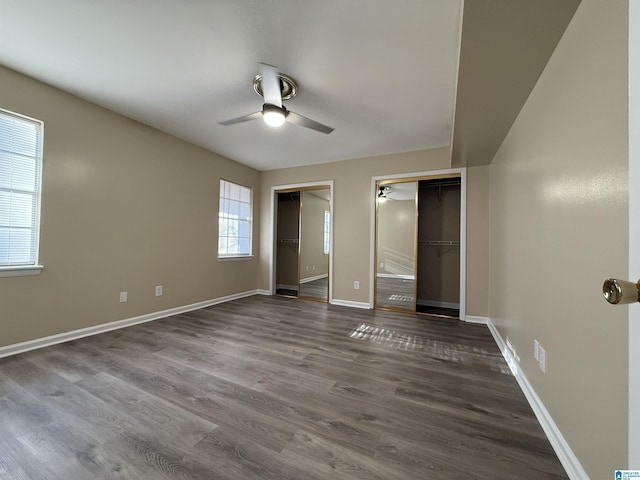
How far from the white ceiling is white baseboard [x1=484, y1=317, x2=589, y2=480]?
228 cm

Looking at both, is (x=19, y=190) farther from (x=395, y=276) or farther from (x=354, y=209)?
(x=395, y=276)

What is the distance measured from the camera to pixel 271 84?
213 cm

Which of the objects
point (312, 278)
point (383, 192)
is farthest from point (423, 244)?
point (312, 278)

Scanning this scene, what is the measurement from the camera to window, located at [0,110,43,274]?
229 centimetres

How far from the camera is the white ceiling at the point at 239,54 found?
1.65 metres

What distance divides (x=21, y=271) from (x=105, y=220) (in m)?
0.83

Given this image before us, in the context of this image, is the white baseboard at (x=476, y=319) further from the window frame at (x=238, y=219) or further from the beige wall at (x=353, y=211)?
the window frame at (x=238, y=219)

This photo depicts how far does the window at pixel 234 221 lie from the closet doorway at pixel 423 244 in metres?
2.54

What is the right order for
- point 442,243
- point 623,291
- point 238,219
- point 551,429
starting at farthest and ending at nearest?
point 238,219 < point 442,243 < point 551,429 < point 623,291

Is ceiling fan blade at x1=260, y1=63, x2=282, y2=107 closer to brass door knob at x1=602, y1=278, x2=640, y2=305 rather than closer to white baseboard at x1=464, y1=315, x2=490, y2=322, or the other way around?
brass door knob at x1=602, y1=278, x2=640, y2=305

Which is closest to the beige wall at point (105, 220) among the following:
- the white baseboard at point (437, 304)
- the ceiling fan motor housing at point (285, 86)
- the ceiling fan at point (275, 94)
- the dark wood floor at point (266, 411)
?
the dark wood floor at point (266, 411)

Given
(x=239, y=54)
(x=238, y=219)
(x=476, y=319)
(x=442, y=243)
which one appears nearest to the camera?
(x=239, y=54)

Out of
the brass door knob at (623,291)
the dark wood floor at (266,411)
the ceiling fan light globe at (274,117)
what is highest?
the ceiling fan light globe at (274,117)

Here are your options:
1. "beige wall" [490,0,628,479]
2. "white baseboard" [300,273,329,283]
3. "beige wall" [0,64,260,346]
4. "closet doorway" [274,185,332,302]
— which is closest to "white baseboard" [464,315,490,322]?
"beige wall" [490,0,628,479]
